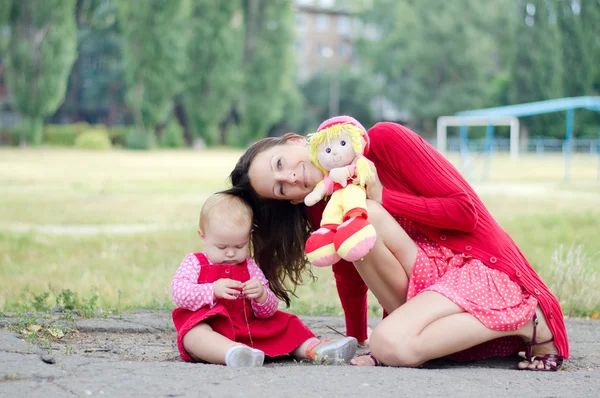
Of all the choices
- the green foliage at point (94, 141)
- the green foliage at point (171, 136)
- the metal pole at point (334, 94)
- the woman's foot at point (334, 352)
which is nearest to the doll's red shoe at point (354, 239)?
the woman's foot at point (334, 352)

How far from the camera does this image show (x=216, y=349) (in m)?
3.20

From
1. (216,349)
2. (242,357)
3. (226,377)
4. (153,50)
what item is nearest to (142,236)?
(216,349)

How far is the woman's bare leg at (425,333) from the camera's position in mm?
3082

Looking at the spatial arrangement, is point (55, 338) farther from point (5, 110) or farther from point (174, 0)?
point (5, 110)

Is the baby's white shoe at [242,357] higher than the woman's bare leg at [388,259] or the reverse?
the reverse

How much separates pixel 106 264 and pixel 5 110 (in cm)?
4968

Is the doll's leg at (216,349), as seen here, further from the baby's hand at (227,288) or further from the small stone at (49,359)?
the small stone at (49,359)

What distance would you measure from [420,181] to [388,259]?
0.37m

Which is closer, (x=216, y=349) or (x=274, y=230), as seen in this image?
(x=216, y=349)

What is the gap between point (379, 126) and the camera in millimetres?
3467

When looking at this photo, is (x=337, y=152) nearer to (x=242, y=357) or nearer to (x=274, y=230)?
(x=274, y=230)

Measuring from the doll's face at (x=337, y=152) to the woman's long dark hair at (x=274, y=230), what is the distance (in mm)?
377

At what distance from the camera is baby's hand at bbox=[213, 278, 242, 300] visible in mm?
3303

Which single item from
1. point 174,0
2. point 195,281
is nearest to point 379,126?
point 195,281
